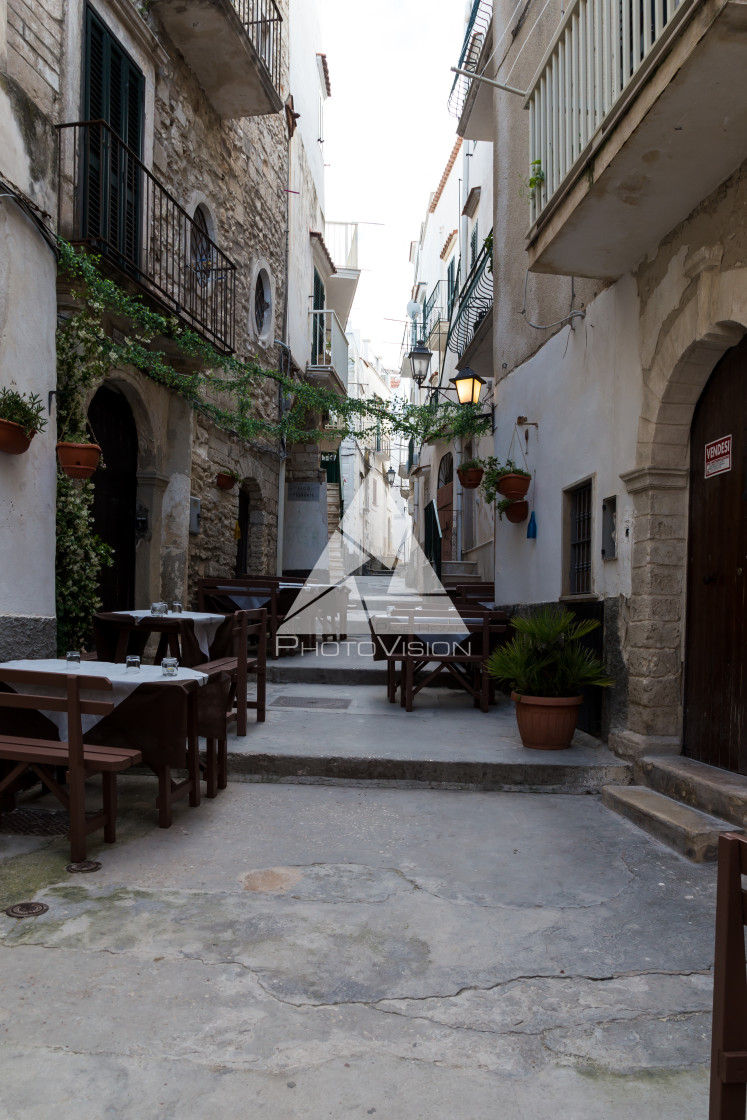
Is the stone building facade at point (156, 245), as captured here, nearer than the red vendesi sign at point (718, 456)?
No

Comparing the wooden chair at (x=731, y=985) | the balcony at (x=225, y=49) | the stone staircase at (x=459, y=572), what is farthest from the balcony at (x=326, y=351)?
the wooden chair at (x=731, y=985)

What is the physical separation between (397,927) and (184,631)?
3.09m

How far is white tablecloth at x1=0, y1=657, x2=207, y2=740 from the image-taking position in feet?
13.3

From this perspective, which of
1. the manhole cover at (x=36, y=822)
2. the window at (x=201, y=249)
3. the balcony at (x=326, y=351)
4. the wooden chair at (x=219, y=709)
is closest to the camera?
the manhole cover at (x=36, y=822)

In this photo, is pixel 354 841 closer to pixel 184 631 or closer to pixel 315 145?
pixel 184 631

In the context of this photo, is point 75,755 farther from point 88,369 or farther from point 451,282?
point 451,282

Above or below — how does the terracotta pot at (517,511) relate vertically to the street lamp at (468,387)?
below

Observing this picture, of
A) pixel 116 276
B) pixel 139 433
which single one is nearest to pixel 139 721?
pixel 116 276

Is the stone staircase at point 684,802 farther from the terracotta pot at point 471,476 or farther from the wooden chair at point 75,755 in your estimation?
the terracotta pot at point 471,476

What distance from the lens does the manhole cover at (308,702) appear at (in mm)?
7516

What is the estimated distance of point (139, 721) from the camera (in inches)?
165

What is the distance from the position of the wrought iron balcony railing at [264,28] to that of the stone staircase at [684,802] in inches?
360

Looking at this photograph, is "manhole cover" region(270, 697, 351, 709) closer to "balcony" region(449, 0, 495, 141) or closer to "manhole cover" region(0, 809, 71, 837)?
"manhole cover" region(0, 809, 71, 837)

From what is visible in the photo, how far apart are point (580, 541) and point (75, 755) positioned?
467 cm
